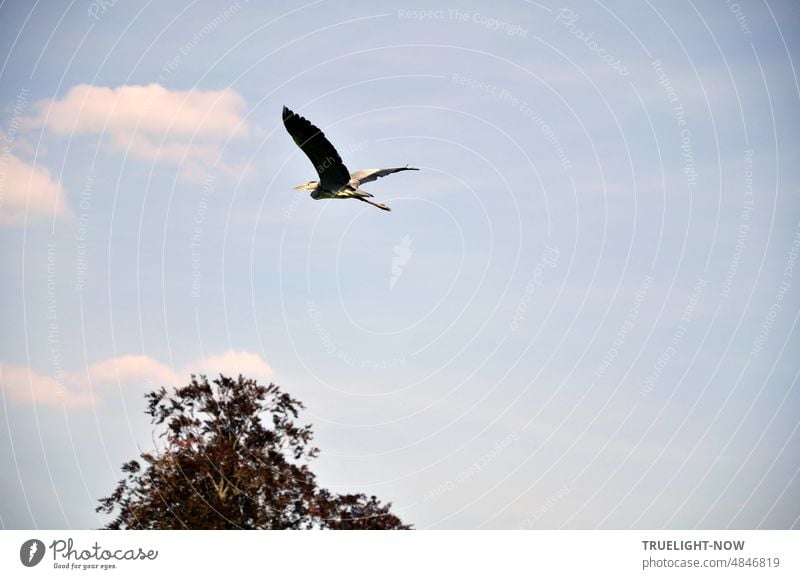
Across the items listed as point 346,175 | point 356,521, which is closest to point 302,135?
point 346,175

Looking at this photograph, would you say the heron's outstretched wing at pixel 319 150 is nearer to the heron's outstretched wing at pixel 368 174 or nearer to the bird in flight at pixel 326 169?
the bird in flight at pixel 326 169

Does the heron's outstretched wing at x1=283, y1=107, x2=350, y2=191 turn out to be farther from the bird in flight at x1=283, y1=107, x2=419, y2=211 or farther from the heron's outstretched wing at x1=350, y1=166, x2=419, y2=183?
the heron's outstretched wing at x1=350, y1=166, x2=419, y2=183

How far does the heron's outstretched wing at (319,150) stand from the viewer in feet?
123

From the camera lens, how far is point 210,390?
4769 cm

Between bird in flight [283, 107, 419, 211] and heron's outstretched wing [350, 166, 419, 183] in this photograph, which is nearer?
bird in flight [283, 107, 419, 211]

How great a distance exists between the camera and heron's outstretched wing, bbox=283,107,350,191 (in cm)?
3759

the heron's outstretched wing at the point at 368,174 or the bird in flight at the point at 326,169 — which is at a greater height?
the heron's outstretched wing at the point at 368,174

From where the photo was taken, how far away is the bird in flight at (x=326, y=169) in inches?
1487

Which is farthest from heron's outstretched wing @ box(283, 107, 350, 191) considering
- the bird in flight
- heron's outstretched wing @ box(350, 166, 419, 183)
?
heron's outstretched wing @ box(350, 166, 419, 183)

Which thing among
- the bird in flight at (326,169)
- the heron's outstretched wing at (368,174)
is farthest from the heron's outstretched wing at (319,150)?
the heron's outstretched wing at (368,174)

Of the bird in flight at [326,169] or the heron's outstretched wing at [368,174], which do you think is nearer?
the bird in flight at [326,169]

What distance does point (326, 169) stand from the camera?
4072 cm

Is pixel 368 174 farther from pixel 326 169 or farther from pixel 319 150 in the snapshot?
pixel 319 150
